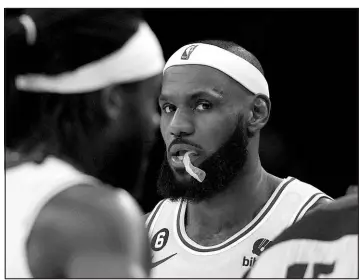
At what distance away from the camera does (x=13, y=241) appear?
1963 millimetres

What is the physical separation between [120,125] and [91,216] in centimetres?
41

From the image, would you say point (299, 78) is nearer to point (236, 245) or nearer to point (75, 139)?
point (236, 245)

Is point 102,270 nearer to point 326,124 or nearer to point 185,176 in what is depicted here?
point 185,176

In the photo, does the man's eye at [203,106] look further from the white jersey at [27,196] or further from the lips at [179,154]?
the white jersey at [27,196]

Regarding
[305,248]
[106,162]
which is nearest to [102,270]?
[106,162]

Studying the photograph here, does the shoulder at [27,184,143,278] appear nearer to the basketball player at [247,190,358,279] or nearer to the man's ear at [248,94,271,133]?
the basketball player at [247,190,358,279]

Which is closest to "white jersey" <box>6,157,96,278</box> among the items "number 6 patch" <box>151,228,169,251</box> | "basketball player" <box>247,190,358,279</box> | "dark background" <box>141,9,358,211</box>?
"basketball player" <box>247,190,358,279</box>

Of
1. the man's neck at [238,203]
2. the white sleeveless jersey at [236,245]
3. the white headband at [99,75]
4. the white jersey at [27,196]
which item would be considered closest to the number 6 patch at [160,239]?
the white sleeveless jersey at [236,245]

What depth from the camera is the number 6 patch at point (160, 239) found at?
10.7ft

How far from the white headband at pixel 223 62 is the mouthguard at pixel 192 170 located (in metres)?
0.40

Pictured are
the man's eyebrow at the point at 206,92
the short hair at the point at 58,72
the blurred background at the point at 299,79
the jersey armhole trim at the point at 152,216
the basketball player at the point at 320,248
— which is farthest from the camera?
the blurred background at the point at 299,79

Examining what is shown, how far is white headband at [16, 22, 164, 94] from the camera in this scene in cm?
208

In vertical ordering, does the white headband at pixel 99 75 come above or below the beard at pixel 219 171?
above

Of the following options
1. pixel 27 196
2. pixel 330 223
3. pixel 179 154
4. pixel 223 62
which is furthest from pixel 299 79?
pixel 27 196
